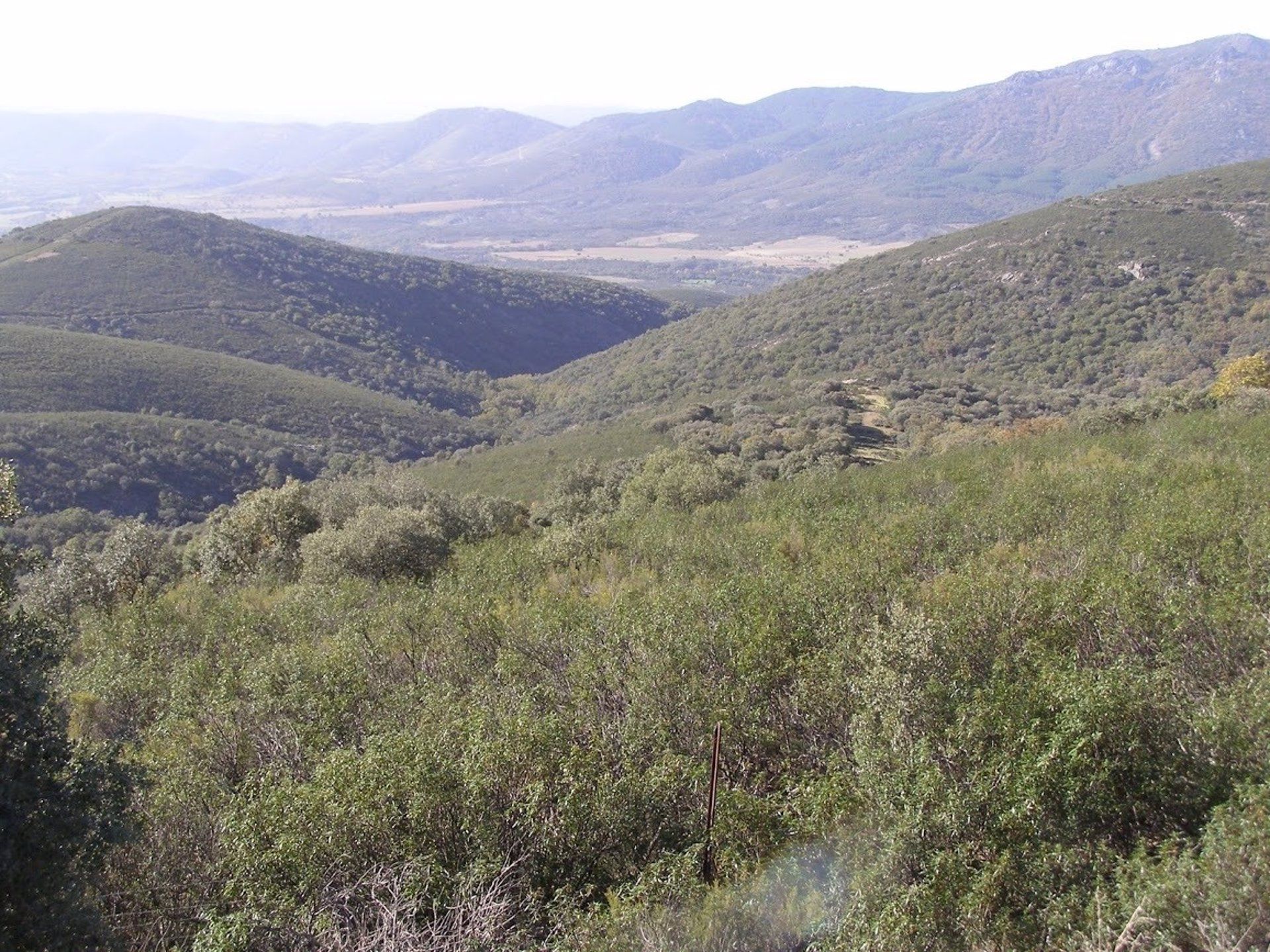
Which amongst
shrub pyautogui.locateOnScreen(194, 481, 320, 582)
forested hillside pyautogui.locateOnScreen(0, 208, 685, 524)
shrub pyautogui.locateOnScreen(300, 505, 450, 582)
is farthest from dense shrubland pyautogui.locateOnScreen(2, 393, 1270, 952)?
forested hillside pyautogui.locateOnScreen(0, 208, 685, 524)

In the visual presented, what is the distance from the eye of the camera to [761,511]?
24.9 meters

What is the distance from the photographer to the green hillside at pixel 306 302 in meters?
101

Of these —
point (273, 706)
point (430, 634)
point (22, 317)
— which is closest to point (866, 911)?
point (273, 706)

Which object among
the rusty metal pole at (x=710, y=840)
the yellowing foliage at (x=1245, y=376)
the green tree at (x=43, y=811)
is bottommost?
the yellowing foliage at (x=1245, y=376)

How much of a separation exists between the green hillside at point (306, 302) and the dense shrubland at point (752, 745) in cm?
9257

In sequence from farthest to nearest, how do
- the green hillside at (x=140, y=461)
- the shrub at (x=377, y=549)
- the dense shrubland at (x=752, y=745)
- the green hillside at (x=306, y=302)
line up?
the green hillside at (x=306, y=302), the green hillside at (x=140, y=461), the shrub at (x=377, y=549), the dense shrubland at (x=752, y=745)

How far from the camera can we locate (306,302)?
11975 cm

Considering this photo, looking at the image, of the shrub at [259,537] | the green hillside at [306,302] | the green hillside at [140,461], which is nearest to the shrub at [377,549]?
the shrub at [259,537]

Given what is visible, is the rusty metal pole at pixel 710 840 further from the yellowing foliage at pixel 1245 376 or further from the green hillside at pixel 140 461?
the green hillside at pixel 140 461

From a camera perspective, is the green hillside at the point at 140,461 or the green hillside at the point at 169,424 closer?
the green hillside at the point at 140,461

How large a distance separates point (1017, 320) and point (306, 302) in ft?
307

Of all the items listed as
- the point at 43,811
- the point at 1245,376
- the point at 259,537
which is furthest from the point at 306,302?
the point at 43,811

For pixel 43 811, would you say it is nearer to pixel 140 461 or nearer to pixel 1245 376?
pixel 1245 376

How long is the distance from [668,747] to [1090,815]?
4383mm
